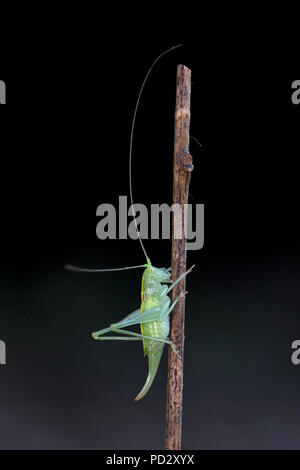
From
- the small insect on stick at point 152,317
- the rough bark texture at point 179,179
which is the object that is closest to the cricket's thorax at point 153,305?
the small insect on stick at point 152,317

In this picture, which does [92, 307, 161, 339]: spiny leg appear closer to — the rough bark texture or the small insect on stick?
the small insect on stick

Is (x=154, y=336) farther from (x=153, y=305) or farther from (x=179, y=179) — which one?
(x=179, y=179)

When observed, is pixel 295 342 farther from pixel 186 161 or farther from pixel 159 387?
pixel 186 161

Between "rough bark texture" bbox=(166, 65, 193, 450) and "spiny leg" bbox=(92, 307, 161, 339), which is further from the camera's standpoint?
"spiny leg" bbox=(92, 307, 161, 339)

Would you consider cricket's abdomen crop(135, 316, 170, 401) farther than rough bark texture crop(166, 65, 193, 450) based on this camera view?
Yes

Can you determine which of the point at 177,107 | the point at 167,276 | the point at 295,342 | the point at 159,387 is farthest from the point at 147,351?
the point at 295,342

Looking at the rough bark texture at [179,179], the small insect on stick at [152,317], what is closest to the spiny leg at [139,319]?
the small insect on stick at [152,317]

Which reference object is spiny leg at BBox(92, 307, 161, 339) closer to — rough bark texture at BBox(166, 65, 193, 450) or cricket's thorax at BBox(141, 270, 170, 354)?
cricket's thorax at BBox(141, 270, 170, 354)

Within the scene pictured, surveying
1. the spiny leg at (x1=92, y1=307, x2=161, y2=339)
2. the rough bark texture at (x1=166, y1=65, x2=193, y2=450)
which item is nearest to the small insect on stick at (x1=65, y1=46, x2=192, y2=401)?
the spiny leg at (x1=92, y1=307, x2=161, y2=339)

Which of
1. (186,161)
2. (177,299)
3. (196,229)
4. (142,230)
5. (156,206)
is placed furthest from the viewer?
(156,206)

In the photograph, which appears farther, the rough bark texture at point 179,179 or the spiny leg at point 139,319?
the spiny leg at point 139,319

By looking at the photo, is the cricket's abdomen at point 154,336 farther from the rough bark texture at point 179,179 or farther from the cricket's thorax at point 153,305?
the rough bark texture at point 179,179
